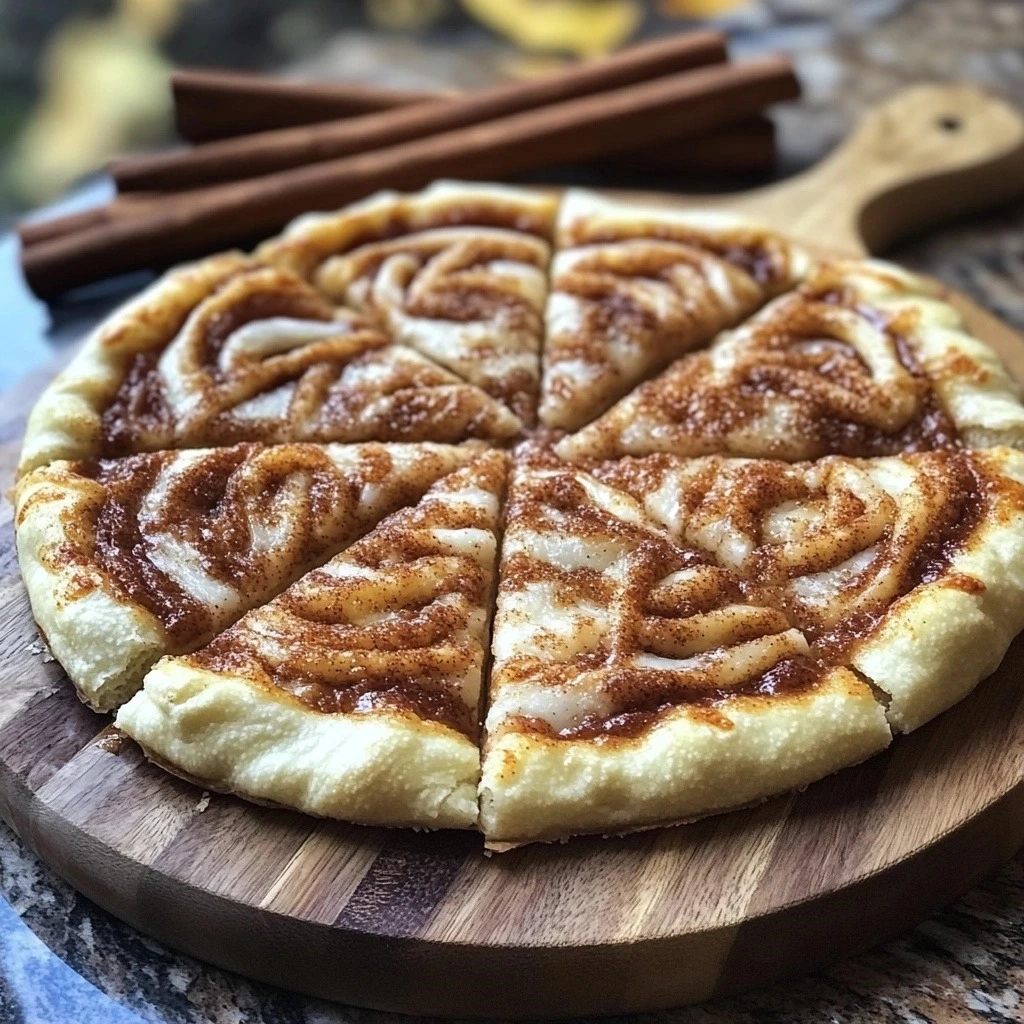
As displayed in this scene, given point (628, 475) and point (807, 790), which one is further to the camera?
point (628, 475)

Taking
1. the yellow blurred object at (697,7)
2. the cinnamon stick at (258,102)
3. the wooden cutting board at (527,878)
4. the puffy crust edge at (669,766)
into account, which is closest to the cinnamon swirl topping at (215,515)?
the wooden cutting board at (527,878)

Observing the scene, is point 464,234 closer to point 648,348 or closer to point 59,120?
point 648,348

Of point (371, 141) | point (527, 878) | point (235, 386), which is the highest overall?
point (371, 141)

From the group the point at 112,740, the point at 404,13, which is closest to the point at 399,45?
the point at 404,13

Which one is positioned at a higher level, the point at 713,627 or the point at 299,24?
the point at 299,24

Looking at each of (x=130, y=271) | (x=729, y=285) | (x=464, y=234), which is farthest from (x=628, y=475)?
(x=130, y=271)

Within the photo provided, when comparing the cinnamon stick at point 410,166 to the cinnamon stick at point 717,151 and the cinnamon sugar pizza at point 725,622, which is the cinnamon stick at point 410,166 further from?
the cinnamon sugar pizza at point 725,622

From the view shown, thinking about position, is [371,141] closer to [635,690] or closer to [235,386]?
[235,386]
